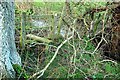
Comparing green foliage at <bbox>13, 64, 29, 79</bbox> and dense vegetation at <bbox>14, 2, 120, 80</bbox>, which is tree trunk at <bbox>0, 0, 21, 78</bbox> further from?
dense vegetation at <bbox>14, 2, 120, 80</bbox>

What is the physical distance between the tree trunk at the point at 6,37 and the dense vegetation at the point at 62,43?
11.2 inches

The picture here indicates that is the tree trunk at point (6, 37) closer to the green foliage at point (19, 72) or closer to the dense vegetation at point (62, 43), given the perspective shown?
the green foliage at point (19, 72)

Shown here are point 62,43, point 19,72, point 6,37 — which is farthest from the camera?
point 62,43

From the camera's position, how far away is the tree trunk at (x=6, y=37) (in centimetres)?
461

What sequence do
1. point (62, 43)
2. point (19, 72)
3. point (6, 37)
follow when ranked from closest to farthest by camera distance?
point (6, 37) → point (19, 72) → point (62, 43)

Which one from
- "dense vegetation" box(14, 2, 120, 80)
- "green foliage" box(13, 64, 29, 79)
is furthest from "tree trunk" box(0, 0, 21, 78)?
"dense vegetation" box(14, 2, 120, 80)

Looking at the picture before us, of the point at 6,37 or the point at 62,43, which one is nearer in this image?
the point at 6,37

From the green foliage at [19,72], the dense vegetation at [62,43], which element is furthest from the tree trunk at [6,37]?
the dense vegetation at [62,43]

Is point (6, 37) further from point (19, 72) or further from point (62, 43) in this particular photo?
point (62, 43)

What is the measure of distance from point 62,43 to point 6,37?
1.21 metres

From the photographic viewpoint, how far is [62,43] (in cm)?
553

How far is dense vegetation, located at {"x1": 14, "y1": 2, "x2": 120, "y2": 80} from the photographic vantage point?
559cm

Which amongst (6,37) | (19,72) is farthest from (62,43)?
(6,37)

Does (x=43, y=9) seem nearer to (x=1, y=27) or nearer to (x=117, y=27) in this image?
(x=117, y=27)
